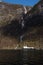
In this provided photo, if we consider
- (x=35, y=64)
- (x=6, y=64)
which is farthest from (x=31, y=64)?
(x=6, y=64)

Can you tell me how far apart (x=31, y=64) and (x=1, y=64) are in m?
11.7

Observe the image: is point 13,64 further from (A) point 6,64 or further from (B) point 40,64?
(B) point 40,64

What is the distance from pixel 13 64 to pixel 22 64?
4.25 metres

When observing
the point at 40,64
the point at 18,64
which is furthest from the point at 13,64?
the point at 40,64

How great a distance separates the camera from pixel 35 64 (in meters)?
116

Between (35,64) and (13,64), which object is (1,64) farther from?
(35,64)

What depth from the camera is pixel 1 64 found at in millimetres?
115938

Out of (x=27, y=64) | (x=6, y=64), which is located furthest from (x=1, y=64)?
(x=27, y=64)

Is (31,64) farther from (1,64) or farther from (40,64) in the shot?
(1,64)

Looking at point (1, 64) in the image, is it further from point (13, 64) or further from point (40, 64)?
point (40, 64)

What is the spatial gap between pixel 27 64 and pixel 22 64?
80.9 inches

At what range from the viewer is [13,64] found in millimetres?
115562

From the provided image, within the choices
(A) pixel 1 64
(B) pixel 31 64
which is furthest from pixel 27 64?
(A) pixel 1 64

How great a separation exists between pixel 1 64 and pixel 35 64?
1326cm
